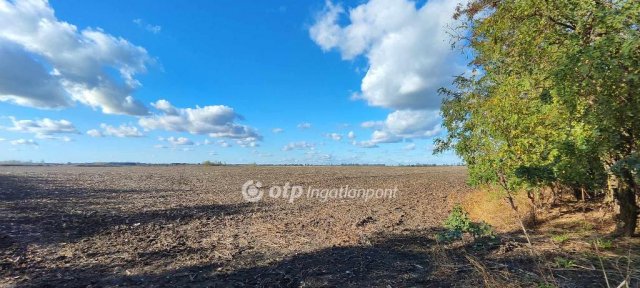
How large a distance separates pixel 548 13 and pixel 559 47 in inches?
34.2

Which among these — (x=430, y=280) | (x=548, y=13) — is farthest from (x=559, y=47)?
(x=430, y=280)

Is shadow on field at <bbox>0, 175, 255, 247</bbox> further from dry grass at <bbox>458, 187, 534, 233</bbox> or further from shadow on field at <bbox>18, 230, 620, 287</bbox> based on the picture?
dry grass at <bbox>458, 187, 534, 233</bbox>

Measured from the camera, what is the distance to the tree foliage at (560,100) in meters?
6.41

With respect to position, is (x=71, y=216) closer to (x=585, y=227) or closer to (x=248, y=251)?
(x=248, y=251)

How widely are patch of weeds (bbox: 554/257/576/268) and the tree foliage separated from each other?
1827 millimetres

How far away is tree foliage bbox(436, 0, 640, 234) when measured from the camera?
21.0ft

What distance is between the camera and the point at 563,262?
746 centimetres

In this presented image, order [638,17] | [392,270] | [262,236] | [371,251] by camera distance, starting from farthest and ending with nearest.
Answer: [262,236] < [371,251] < [392,270] < [638,17]

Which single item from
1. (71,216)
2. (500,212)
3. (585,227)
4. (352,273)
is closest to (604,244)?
(585,227)

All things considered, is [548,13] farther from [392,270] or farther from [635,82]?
[392,270]

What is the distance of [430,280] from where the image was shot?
6.95m

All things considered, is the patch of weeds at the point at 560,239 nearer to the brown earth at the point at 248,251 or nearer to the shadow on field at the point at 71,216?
the brown earth at the point at 248,251

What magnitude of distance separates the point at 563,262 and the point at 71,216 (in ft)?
52.3

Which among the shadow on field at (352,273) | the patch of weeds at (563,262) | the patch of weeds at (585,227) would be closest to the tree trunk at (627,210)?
the patch of weeds at (585,227)
